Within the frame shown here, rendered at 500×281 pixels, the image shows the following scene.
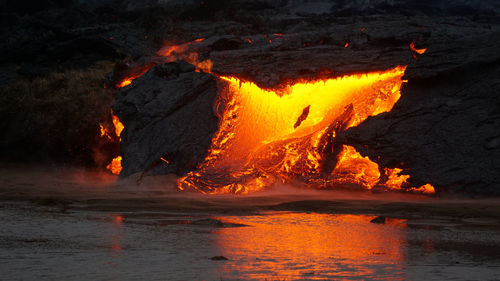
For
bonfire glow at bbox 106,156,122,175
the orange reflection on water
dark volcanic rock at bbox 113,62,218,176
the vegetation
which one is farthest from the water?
the vegetation

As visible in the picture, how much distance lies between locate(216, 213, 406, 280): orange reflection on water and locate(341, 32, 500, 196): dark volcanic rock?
339 cm

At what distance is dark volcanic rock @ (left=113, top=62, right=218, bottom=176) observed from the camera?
1375 cm

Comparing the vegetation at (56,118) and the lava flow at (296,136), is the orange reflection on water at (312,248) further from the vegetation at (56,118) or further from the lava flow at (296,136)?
the vegetation at (56,118)

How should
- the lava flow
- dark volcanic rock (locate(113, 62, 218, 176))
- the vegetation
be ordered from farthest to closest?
the vegetation, dark volcanic rock (locate(113, 62, 218, 176)), the lava flow

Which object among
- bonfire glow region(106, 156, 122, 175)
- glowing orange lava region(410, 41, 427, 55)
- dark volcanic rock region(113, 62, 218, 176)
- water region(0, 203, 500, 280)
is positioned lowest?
water region(0, 203, 500, 280)

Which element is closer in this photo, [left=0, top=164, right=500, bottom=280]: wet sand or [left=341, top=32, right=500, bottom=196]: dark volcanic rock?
[left=0, top=164, right=500, bottom=280]: wet sand

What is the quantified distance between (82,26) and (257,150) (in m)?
13.9

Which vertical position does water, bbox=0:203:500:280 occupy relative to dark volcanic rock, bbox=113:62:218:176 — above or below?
below

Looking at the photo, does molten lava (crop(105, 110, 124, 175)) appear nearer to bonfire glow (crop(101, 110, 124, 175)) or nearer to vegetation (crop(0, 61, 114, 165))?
bonfire glow (crop(101, 110, 124, 175))

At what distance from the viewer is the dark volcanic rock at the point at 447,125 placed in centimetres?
1125

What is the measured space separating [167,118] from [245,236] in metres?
8.28

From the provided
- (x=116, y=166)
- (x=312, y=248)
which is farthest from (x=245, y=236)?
(x=116, y=166)

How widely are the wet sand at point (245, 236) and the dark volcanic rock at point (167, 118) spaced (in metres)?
1.78

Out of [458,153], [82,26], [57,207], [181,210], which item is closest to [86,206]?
[57,207]
